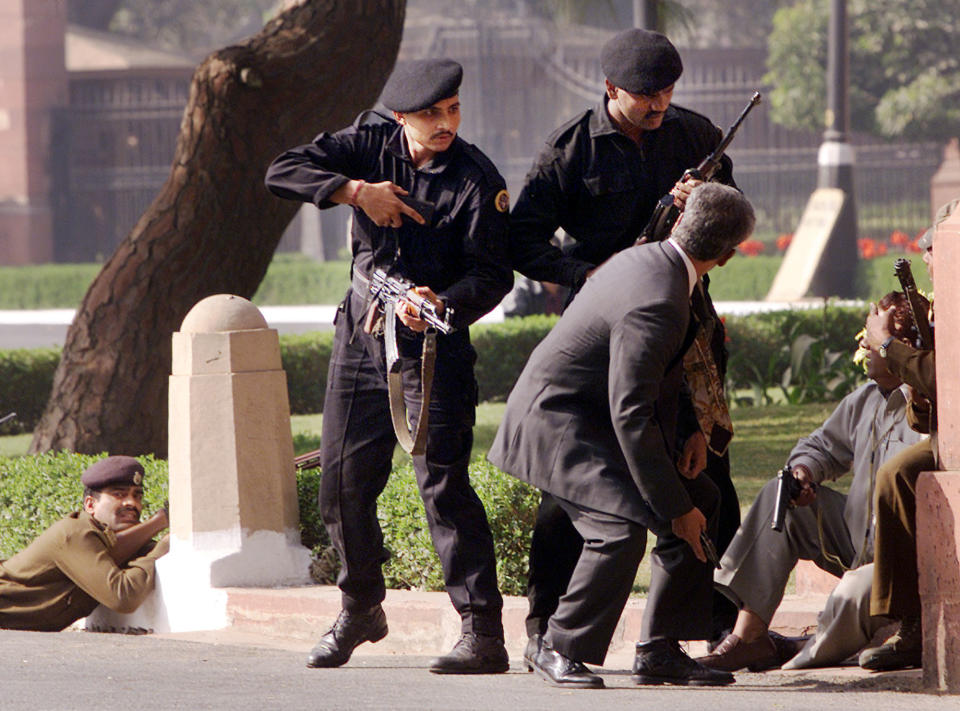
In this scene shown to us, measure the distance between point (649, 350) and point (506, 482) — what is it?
196cm

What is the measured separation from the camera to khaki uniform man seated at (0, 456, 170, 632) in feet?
20.5

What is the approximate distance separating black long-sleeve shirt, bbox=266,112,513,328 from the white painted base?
1688 mm

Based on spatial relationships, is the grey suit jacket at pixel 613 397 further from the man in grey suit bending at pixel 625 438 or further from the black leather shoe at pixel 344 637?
the black leather shoe at pixel 344 637

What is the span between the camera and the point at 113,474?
6.49m

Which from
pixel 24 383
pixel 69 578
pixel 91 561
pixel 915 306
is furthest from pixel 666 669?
pixel 24 383

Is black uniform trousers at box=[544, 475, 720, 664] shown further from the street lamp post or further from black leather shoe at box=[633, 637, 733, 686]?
the street lamp post

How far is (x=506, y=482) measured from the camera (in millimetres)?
6059

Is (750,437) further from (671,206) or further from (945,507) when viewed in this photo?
(945,507)

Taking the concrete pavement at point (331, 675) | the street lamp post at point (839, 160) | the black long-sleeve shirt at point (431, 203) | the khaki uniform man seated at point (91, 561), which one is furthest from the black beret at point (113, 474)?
the street lamp post at point (839, 160)

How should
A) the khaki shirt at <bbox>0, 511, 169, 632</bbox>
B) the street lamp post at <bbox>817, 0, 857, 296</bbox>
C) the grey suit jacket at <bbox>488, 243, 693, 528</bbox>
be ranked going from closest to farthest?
the grey suit jacket at <bbox>488, 243, 693, 528</bbox> < the khaki shirt at <bbox>0, 511, 169, 632</bbox> < the street lamp post at <bbox>817, 0, 857, 296</bbox>

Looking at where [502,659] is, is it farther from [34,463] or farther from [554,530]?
[34,463]

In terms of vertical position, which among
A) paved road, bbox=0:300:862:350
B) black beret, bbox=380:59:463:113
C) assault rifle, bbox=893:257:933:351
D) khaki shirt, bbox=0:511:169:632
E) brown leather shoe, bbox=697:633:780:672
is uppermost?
black beret, bbox=380:59:463:113

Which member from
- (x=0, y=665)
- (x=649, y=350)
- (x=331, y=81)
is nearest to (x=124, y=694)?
(x=0, y=665)

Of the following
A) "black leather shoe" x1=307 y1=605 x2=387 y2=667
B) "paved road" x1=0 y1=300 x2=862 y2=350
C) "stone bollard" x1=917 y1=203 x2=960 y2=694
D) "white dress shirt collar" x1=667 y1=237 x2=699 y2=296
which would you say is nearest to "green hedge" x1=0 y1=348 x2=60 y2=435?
"paved road" x1=0 y1=300 x2=862 y2=350
